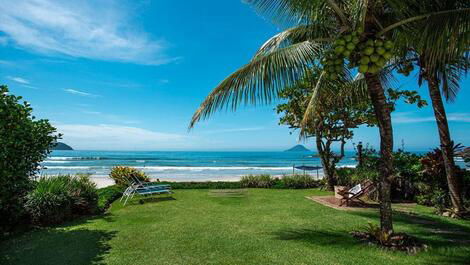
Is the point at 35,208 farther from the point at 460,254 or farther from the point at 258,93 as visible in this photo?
the point at 460,254

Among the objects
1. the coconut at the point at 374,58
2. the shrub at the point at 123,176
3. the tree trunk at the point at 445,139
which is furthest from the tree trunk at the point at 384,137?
the shrub at the point at 123,176

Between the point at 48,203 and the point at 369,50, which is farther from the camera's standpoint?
the point at 48,203

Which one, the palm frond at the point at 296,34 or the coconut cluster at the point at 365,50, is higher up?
the palm frond at the point at 296,34

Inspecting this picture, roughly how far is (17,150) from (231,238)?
4.45 metres

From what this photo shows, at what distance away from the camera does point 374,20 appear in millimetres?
4242

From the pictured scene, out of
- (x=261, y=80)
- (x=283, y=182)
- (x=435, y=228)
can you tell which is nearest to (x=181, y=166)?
(x=283, y=182)

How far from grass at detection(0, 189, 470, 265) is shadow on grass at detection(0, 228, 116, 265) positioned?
0.02 m

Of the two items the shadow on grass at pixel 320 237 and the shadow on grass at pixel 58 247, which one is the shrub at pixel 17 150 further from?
the shadow on grass at pixel 320 237

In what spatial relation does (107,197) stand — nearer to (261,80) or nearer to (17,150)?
(17,150)

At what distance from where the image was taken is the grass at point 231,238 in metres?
4.56

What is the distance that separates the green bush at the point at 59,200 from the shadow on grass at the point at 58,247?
0.58m

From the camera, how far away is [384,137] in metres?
4.81

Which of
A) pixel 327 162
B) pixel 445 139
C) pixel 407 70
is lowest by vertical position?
pixel 327 162

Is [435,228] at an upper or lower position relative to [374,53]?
lower
